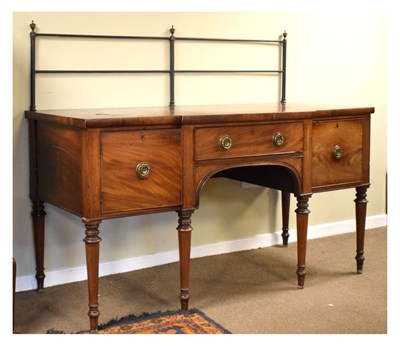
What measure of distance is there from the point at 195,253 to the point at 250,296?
0.60m

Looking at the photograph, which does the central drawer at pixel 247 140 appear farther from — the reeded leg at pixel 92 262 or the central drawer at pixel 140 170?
the reeded leg at pixel 92 262

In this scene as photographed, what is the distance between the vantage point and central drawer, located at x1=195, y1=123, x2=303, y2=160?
2697 millimetres

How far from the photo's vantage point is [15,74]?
2922mm

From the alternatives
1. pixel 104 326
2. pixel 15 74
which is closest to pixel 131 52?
pixel 15 74

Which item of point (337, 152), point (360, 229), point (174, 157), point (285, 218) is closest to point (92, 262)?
point (174, 157)

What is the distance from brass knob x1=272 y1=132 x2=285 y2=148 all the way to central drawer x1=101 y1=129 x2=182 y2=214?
446 millimetres

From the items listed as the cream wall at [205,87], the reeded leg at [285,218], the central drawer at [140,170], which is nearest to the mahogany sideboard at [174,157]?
the central drawer at [140,170]

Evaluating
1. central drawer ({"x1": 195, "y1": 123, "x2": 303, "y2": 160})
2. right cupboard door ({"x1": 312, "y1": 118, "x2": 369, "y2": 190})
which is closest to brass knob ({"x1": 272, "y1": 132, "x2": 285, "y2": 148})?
central drawer ({"x1": 195, "y1": 123, "x2": 303, "y2": 160})

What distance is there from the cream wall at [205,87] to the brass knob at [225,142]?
0.65 meters

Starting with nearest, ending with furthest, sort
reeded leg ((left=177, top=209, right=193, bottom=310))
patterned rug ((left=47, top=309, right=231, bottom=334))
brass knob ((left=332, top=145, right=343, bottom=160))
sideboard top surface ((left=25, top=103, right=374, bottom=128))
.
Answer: sideboard top surface ((left=25, top=103, right=374, bottom=128)), patterned rug ((left=47, top=309, right=231, bottom=334)), reeded leg ((left=177, top=209, right=193, bottom=310)), brass knob ((left=332, top=145, right=343, bottom=160))

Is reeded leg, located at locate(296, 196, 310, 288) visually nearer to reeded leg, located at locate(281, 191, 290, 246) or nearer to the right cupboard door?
the right cupboard door

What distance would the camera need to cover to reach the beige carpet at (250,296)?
2.70 meters

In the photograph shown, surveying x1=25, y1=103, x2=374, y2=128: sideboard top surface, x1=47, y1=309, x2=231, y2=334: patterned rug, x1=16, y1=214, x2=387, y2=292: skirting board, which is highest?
x1=25, y1=103, x2=374, y2=128: sideboard top surface

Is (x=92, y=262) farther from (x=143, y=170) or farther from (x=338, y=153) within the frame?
(x=338, y=153)
